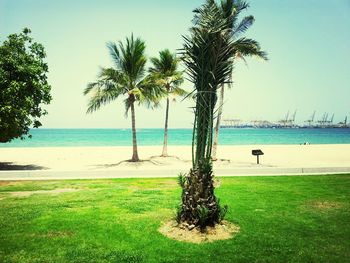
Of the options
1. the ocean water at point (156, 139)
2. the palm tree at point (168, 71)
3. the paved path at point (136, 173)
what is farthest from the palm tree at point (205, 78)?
the ocean water at point (156, 139)

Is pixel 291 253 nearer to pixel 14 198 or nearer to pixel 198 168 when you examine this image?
pixel 198 168

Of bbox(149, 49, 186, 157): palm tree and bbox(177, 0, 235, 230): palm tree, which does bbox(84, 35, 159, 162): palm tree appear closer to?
bbox(149, 49, 186, 157): palm tree

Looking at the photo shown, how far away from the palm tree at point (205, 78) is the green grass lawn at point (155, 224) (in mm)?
806

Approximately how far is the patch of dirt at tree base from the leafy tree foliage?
485 inches

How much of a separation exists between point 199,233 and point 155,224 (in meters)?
1.21

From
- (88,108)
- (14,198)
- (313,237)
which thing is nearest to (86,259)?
(313,237)

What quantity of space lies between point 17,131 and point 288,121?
196 m

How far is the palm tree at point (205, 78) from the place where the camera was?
6716 mm

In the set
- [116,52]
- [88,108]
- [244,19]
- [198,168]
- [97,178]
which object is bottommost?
[97,178]

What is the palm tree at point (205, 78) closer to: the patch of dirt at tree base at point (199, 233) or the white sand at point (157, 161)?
the patch of dirt at tree base at point (199, 233)

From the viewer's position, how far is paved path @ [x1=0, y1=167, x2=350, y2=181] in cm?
1390

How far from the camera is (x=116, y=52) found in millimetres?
20953

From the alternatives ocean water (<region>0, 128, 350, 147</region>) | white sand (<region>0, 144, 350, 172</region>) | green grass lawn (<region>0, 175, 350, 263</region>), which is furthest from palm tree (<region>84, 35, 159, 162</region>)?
ocean water (<region>0, 128, 350, 147</region>)

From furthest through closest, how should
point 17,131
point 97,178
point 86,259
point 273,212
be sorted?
1. point 17,131
2. point 97,178
3. point 273,212
4. point 86,259
